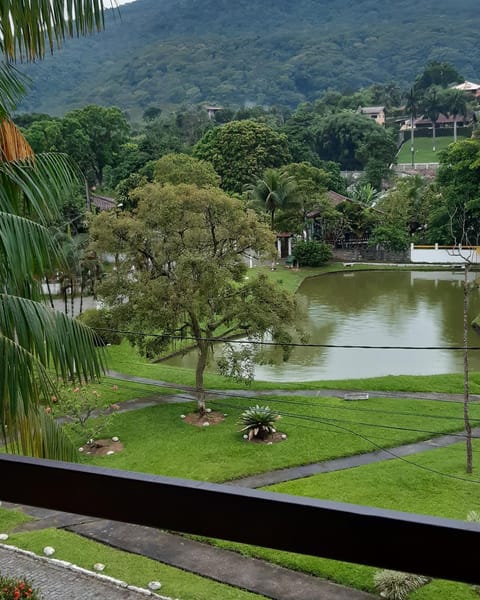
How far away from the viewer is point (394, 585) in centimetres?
Answer: 582

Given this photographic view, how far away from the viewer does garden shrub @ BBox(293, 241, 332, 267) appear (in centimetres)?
2653

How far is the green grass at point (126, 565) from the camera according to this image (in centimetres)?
576

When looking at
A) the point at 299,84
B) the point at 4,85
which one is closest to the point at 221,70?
the point at 299,84

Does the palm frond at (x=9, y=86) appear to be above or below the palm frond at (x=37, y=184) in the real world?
above

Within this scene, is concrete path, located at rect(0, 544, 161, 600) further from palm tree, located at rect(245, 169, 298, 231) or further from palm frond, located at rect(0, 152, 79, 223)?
palm tree, located at rect(245, 169, 298, 231)

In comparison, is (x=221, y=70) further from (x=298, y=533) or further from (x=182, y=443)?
(x=298, y=533)

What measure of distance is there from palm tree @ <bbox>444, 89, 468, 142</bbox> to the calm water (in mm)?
32310

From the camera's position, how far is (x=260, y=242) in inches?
432

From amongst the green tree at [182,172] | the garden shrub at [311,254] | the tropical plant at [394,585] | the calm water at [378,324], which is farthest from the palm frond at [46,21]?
the garden shrub at [311,254]

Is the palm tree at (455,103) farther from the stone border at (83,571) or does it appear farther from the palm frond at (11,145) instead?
the palm frond at (11,145)

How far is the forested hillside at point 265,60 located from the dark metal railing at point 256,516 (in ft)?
278

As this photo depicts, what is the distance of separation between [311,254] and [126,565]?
21.0 meters

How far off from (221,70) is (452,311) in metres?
88.7

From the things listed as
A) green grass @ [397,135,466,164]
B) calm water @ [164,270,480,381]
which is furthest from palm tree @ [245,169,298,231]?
green grass @ [397,135,466,164]
